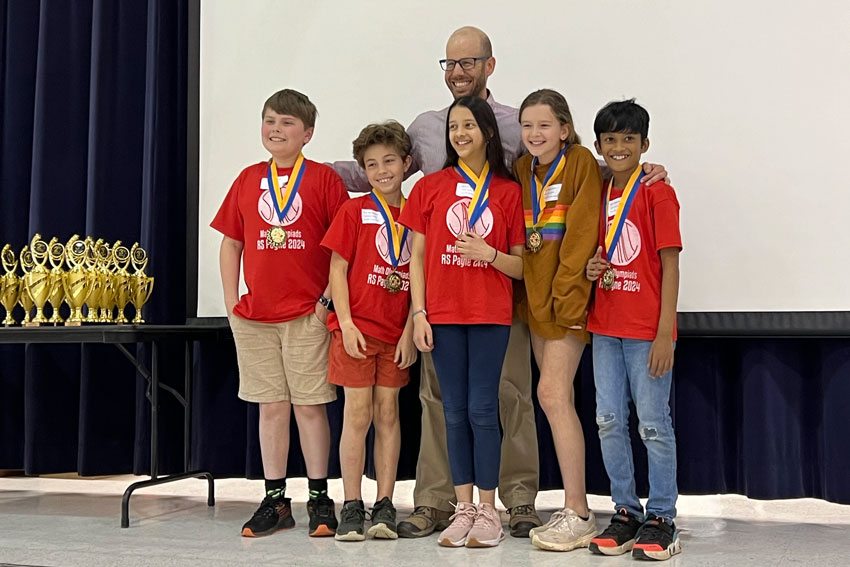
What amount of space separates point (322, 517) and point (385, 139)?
108cm

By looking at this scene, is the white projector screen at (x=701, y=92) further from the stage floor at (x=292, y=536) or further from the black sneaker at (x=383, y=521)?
the black sneaker at (x=383, y=521)

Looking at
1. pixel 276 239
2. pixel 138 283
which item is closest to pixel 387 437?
pixel 276 239

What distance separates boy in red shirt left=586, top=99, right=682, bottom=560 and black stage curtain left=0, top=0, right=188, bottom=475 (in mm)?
1817

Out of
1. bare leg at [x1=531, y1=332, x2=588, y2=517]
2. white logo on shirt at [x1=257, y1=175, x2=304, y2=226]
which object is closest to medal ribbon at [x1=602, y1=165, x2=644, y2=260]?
bare leg at [x1=531, y1=332, x2=588, y2=517]

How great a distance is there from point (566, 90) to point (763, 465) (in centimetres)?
135

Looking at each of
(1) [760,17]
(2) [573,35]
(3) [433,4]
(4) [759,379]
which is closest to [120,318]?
(3) [433,4]

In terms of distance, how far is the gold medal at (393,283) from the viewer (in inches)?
96.0

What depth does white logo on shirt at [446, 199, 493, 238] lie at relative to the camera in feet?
7.62

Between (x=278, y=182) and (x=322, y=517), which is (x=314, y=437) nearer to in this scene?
(x=322, y=517)

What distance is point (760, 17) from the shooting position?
107 inches

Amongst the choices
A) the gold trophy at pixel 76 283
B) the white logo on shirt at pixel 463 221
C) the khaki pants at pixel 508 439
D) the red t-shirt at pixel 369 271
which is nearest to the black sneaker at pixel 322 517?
the khaki pants at pixel 508 439

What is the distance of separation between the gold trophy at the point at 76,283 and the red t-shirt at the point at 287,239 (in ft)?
2.17

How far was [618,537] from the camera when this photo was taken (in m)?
2.20

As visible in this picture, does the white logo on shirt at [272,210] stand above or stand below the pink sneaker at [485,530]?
above
